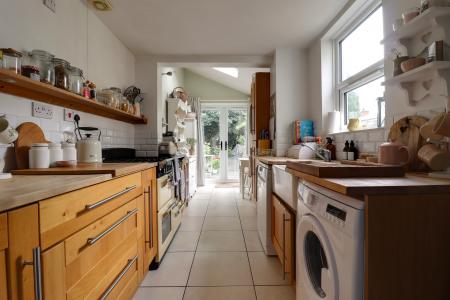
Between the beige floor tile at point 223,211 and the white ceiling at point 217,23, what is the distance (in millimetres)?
2225

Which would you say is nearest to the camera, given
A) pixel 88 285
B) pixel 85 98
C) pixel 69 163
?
pixel 88 285

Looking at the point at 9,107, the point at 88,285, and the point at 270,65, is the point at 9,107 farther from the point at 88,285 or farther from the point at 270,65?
the point at 270,65

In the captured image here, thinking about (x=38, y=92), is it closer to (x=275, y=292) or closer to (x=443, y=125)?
(x=275, y=292)

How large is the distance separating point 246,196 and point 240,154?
1794 mm

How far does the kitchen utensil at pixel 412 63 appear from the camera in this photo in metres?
1.19

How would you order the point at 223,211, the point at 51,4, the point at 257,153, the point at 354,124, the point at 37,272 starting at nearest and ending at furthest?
the point at 37,272
the point at 51,4
the point at 354,124
the point at 257,153
the point at 223,211

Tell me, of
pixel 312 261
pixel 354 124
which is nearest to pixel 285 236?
pixel 312 261

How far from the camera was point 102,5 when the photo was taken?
6.81 ft

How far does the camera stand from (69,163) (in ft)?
4.68

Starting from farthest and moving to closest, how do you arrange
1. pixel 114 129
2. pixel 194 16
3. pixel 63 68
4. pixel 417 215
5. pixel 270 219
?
pixel 114 129
pixel 194 16
pixel 270 219
pixel 63 68
pixel 417 215

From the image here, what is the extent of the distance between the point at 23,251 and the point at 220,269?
1514 mm

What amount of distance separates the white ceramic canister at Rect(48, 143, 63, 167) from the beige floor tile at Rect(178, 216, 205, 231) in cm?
171

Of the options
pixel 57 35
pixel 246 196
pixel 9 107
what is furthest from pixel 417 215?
pixel 246 196

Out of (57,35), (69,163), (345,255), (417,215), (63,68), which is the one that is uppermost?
(57,35)
